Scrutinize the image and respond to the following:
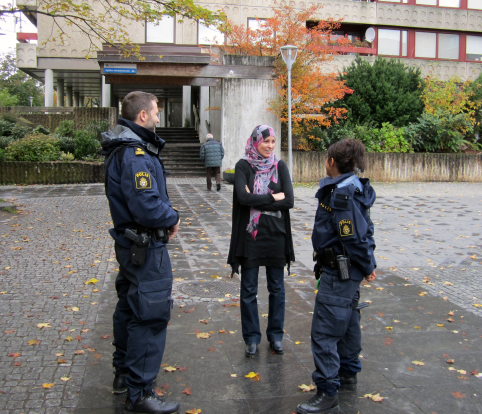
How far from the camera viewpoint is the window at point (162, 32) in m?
27.6

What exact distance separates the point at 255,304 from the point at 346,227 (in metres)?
1.26

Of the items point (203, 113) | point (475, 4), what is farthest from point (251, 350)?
point (475, 4)

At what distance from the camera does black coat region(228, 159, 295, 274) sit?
4.11m

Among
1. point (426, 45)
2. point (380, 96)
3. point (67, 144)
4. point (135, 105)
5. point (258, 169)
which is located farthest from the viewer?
point (426, 45)

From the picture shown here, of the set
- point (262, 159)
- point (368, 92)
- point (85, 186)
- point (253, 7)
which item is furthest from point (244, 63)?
point (262, 159)

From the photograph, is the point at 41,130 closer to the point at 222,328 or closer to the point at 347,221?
the point at 222,328

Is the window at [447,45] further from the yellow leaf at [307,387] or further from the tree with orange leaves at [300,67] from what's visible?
the yellow leaf at [307,387]

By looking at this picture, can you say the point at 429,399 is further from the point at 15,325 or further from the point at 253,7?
the point at 253,7

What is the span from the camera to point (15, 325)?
185 inches

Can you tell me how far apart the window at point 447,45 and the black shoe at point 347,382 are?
34.2 meters

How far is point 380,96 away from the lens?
22125 millimetres

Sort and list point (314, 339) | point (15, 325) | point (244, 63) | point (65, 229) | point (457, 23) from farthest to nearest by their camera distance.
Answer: point (457, 23) → point (244, 63) → point (65, 229) → point (15, 325) → point (314, 339)

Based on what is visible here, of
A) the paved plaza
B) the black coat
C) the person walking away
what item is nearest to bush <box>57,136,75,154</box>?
the person walking away

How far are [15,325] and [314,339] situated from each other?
9.39 ft
